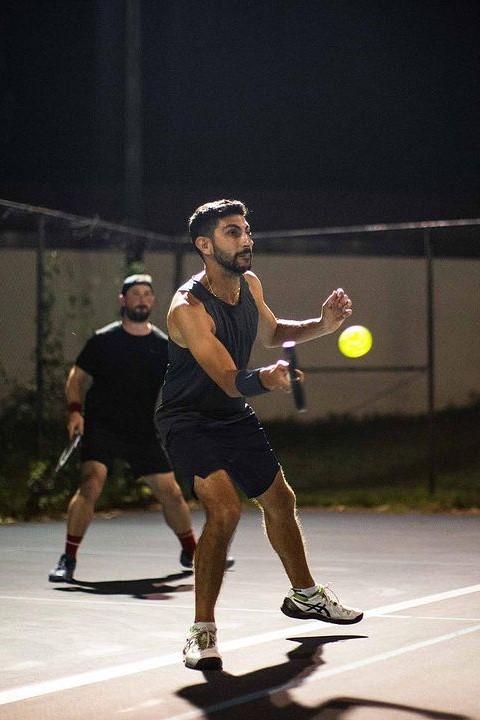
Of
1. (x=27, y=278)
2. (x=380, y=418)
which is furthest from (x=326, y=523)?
(x=380, y=418)

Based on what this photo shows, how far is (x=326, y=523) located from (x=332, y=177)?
13.2 m

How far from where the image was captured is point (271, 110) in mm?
26469

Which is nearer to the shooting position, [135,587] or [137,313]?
[135,587]

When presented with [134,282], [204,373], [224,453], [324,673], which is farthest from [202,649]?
[134,282]

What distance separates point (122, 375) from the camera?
1132 cm

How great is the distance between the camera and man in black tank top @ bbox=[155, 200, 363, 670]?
741 centimetres

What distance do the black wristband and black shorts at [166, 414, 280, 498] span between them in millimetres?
590

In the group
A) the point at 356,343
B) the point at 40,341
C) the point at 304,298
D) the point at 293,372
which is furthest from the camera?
the point at 304,298

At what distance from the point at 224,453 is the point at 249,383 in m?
0.75

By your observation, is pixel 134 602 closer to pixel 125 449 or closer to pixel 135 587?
pixel 135 587

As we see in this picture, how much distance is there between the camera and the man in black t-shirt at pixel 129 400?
36.5 feet

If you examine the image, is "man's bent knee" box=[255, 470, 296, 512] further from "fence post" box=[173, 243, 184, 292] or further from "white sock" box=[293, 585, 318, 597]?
"fence post" box=[173, 243, 184, 292]

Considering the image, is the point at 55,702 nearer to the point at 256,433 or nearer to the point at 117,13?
the point at 256,433

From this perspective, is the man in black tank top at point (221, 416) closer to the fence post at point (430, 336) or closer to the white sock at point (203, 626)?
the white sock at point (203, 626)
